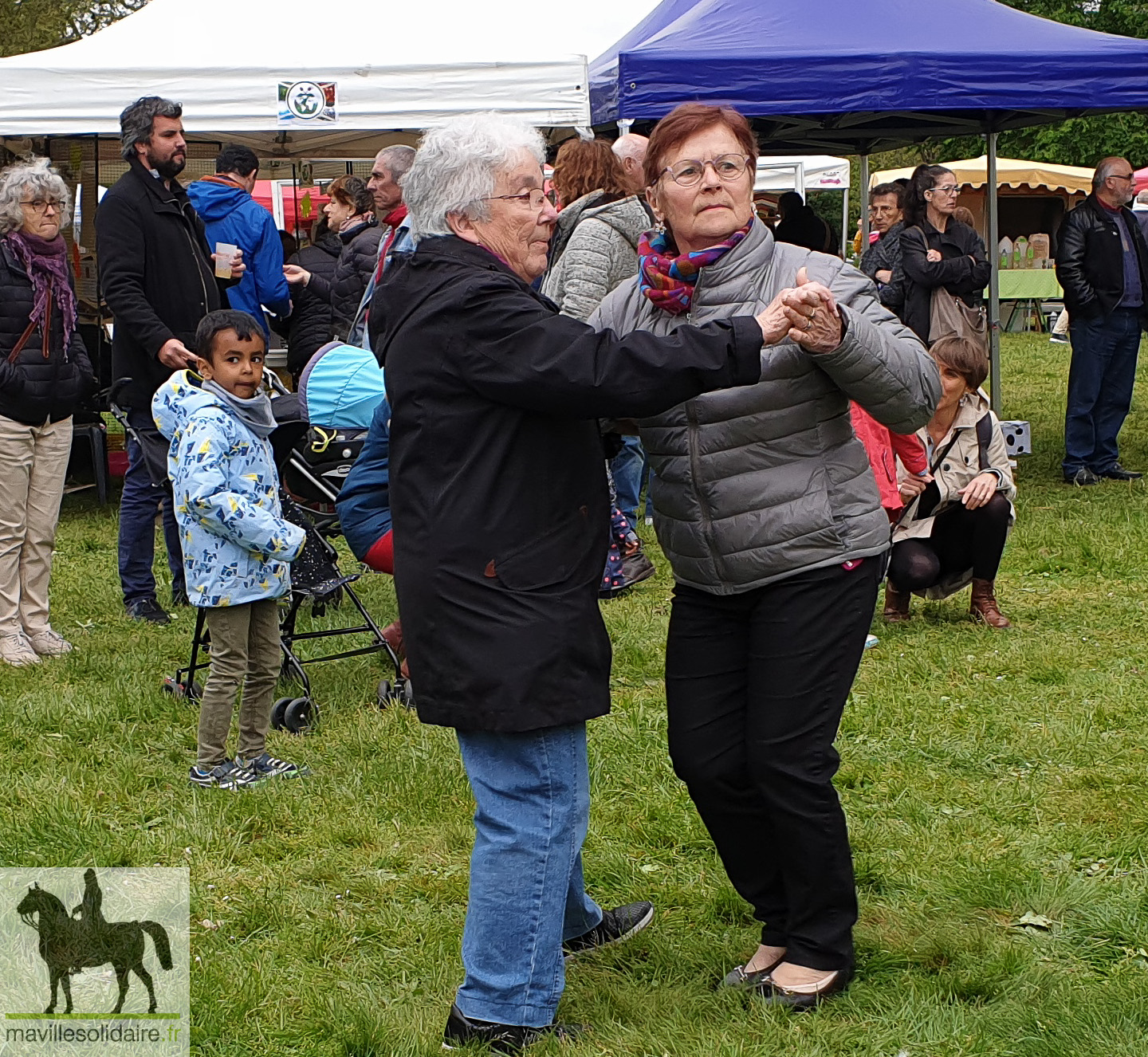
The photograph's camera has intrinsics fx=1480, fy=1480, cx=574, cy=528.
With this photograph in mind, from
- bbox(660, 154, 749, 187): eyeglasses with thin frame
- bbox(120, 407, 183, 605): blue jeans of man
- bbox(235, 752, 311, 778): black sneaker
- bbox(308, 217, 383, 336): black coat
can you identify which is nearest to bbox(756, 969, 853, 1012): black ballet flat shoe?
bbox(660, 154, 749, 187): eyeglasses with thin frame

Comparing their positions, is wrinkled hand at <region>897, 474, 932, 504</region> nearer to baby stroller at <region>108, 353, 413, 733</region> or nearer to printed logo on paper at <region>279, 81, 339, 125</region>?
baby stroller at <region>108, 353, 413, 733</region>

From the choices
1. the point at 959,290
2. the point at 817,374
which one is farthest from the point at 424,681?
the point at 959,290

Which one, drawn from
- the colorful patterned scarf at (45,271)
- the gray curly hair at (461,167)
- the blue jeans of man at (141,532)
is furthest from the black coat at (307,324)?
Answer: the gray curly hair at (461,167)

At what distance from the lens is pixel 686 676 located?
331 cm

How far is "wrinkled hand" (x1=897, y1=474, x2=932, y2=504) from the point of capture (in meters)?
6.32

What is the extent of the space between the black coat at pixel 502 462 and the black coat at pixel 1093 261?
844 centimetres

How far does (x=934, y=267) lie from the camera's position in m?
9.98

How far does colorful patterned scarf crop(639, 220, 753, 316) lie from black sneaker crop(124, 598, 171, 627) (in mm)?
4822

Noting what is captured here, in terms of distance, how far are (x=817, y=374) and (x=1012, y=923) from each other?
5.14 ft

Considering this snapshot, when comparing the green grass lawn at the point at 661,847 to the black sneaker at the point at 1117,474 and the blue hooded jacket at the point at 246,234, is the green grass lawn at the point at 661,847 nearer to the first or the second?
the blue hooded jacket at the point at 246,234

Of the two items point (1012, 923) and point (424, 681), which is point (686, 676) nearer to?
point (424, 681)

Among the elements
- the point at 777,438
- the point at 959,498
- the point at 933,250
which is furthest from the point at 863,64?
the point at 777,438

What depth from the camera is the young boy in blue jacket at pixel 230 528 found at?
15.7 ft

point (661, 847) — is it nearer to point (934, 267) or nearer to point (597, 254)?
point (597, 254)
